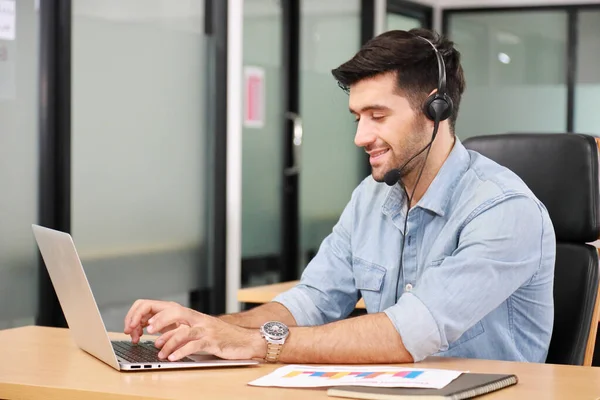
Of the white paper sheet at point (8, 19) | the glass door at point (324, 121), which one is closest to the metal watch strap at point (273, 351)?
the white paper sheet at point (8, 19)

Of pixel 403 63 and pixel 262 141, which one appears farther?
pixel 262 141

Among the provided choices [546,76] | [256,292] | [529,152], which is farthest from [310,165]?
[529,152]

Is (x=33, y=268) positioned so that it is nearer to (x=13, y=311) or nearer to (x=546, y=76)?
(x=13, y=311)

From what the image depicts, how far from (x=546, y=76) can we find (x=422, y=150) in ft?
18.5

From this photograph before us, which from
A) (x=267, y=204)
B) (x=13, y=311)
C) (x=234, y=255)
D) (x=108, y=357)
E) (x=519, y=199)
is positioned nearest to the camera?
(x=108, y=357)

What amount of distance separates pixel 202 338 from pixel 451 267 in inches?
16.3

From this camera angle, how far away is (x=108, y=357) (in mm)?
1533

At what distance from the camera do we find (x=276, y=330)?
1.59 metres

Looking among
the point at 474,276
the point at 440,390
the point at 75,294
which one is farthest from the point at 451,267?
the point at 75,294

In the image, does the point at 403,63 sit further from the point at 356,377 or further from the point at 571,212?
the point at 356,377

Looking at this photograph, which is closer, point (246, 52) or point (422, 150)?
point (422, 150)

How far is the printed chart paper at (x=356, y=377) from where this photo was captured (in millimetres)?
1370

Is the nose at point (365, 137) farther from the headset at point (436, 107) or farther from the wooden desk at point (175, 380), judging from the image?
the wooden desk at point (175, 380)

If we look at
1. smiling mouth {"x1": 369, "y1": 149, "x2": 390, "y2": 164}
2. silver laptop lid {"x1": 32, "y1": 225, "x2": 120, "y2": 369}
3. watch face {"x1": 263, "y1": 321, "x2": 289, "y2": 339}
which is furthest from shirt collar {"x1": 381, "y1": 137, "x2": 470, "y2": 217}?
silver laptop lid {"x1": 32, "y1": 225, "x2": 120, "y2": 369}
